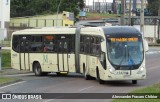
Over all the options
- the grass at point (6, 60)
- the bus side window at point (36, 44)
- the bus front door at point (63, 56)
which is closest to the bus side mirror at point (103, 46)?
the bus front door at point (63, 56)

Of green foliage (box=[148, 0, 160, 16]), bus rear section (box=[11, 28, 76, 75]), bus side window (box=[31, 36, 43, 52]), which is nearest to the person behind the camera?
bus rear section (box=[11, 28, 76, 75])

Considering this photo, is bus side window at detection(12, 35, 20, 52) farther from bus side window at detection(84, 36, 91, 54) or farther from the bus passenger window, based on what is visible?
bus side window at detection(84, 36, 91, 54)

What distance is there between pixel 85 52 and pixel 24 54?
6072 mm

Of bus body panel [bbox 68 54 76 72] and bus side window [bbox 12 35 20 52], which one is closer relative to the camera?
bus body panel [bbox 68 54 76 72]

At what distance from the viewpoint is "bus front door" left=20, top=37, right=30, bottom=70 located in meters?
35.7

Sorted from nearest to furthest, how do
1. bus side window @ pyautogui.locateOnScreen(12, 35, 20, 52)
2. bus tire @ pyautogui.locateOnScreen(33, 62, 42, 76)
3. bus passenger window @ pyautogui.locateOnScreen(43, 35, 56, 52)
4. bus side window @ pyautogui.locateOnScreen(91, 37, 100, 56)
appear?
bus side window @ pyautogui.locateOnScreen(91, 37, 100, 56) → bus passenger window @ pyautogui.locateOnScreen(43, 35, 56, 52) → bus tire @ pyautogui.locateOnScreen(33, 62, 42, 76) → bus side window @ pyautogui.locateOnScreen(12, 35, 20, 52)

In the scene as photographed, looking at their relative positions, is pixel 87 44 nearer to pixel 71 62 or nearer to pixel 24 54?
pixel 71 62

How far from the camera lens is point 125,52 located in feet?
89.1

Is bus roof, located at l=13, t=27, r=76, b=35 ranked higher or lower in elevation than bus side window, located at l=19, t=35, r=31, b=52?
higher

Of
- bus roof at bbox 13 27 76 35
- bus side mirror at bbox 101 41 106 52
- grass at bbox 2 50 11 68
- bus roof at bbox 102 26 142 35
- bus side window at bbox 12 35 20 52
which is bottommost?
grass at bbox 2 50 11 68

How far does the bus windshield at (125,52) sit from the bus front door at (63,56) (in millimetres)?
6438

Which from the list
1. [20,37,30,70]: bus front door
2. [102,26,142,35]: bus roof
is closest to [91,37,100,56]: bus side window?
[102,26,142,35]: bus roof

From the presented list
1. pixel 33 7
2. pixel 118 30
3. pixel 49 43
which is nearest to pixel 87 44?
pixel 118 30

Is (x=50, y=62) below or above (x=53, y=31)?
below
